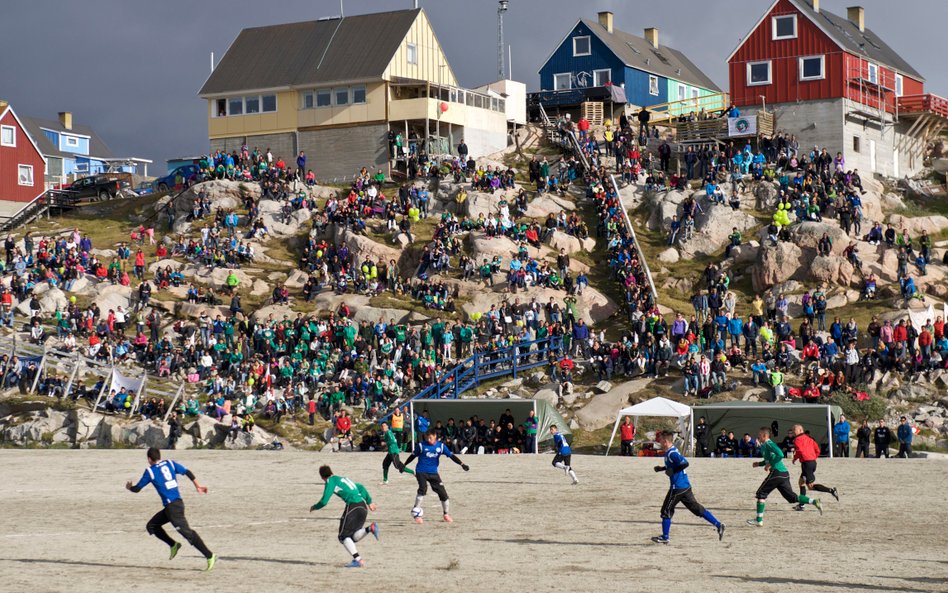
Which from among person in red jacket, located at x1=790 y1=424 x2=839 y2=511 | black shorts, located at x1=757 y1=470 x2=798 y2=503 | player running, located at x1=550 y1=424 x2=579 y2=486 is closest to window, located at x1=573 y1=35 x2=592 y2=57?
player running, located at x1=550 y1=424 x2=579 y2=486

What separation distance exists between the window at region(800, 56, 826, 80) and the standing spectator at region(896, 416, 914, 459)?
31.5 m

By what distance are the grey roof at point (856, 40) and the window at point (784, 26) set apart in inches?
27.2

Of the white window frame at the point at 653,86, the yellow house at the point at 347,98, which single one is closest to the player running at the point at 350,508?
the yellow house at the point at 347,98

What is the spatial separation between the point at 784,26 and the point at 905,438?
34.7m

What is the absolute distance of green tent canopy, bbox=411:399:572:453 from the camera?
37.6 metres

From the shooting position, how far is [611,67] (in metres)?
75.8

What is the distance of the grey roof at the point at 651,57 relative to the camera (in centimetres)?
7662

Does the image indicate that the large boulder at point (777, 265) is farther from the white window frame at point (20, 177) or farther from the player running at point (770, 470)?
the white window frame at point (20, 177)

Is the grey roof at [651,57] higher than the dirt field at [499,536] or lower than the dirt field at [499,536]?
higher

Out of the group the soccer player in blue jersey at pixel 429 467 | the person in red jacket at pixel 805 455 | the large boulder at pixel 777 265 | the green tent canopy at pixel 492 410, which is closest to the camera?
the soccer player in blue jersey at pixel 429 467

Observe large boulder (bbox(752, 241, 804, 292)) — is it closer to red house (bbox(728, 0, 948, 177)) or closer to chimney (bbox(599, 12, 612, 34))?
red house (bbox(728, 0, 948, 177))

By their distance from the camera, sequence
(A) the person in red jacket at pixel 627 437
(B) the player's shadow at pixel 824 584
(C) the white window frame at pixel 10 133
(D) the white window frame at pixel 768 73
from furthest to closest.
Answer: (C) the white window frame at pixel 10 133 → (D) the white window frame at pixel 768 73 → (A) the person in red jacket at pixel 627 437 → (B) the player's shadow at pixel 824 584

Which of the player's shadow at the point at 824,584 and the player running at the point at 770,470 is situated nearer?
the player's shadow at the point at 824,584

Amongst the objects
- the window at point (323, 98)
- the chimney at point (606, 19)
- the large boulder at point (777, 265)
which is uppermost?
the chimney at point (606, 19)
